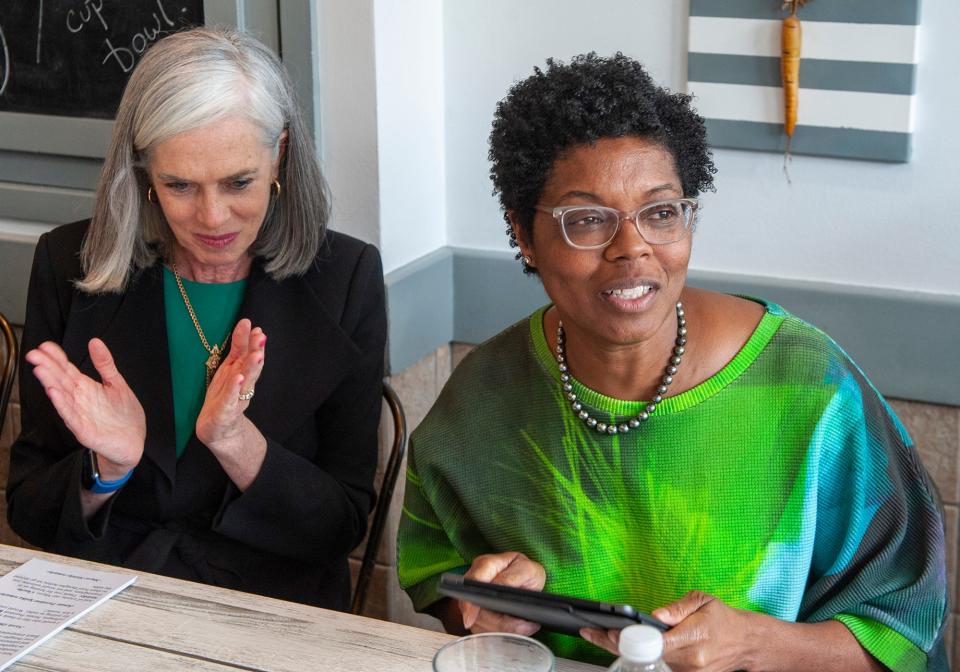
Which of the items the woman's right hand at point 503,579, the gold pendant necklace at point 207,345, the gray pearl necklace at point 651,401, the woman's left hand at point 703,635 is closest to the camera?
the woman's left hand at point 703,635

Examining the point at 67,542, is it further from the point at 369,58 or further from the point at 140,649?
the point at 369,58

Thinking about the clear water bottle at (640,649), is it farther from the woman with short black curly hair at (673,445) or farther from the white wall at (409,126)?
the white wall at (409,126)

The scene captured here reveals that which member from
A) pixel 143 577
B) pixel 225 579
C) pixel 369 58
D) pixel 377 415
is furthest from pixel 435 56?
pixel 143 577

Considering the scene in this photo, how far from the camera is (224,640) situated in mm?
1473

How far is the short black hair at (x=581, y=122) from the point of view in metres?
1.50

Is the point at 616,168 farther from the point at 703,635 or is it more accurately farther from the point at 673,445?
the point at 703,635

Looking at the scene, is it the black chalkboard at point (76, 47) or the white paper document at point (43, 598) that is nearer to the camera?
the white paper document at point (43, 598)

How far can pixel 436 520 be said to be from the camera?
1729mm

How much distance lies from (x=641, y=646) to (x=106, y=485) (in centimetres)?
115

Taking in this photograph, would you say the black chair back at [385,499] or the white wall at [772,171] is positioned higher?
the white wall at [772,171]

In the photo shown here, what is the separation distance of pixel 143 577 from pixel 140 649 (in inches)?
7.7

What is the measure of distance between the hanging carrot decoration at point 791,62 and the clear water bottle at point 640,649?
1.38 meters

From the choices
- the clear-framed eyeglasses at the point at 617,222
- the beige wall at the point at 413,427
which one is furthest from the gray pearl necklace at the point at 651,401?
the beige wall at the point at 413,427

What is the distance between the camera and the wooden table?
141 centimetres
